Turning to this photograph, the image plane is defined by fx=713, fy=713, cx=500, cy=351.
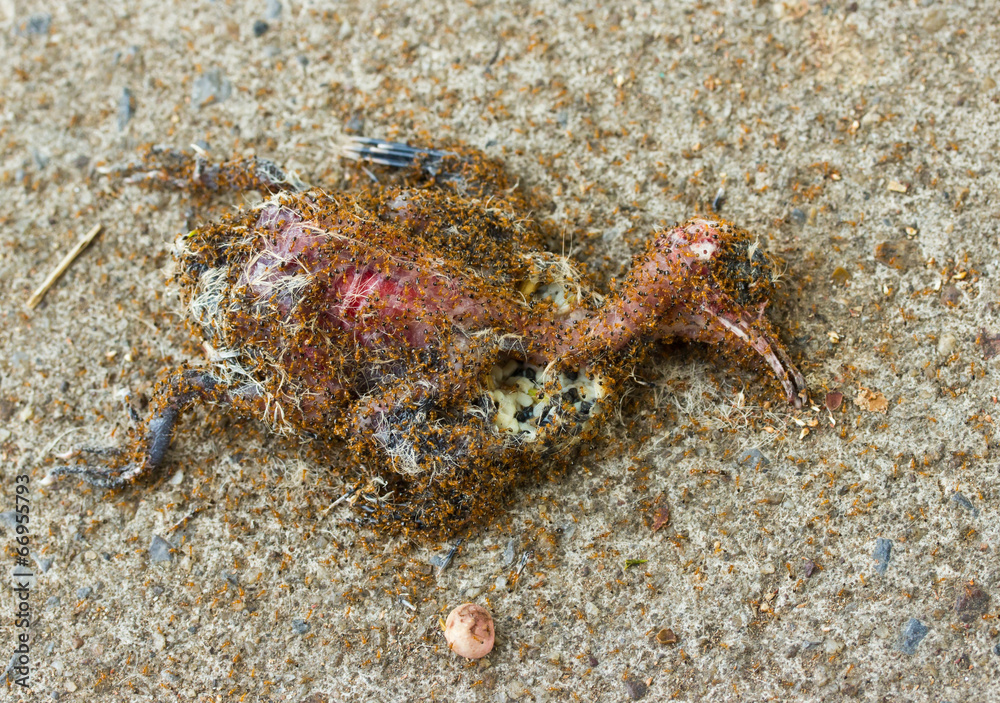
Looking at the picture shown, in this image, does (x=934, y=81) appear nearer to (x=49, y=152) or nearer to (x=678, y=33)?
(x=678, y=33)

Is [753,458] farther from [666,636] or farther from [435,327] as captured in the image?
[435,327]

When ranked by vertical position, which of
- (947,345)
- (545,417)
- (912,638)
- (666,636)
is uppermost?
(947,345)

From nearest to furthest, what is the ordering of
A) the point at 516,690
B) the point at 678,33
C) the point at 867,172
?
the point at 516,690 < the point at 867,172 < the point at 678,33

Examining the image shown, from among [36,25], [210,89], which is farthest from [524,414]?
[36,25]

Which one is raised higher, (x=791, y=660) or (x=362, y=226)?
(x=362, y=226)

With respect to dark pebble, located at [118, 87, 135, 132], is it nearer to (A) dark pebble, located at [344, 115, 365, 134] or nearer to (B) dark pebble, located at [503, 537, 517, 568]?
(A) dark pebble, located at [344, 115, 365, 134]

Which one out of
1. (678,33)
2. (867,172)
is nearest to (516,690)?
(867,172)

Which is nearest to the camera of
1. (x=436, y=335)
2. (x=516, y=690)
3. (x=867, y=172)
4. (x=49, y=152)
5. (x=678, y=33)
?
(x=436, y=335)

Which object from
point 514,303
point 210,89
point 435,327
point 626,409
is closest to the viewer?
point 435,327
